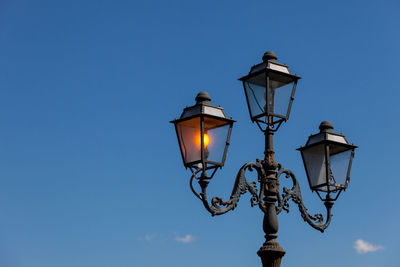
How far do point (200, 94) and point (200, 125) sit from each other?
44 centimetres

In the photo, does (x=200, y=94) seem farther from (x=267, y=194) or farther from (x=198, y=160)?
(x=267, y=194)

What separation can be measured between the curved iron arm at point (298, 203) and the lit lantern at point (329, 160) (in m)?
0.29

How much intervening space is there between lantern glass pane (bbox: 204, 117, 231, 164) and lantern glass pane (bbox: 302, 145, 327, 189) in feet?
6.00

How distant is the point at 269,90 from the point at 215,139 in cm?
95

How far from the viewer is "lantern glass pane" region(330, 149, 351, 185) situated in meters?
10.4

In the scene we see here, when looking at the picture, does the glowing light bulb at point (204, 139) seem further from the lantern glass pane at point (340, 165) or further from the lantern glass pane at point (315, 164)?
the lantern glass pane at point (340, 165)

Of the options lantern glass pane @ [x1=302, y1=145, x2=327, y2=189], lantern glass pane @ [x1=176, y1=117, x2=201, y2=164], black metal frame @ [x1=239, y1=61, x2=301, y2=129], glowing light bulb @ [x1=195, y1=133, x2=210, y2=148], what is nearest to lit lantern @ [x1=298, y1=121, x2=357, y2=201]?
lantern glass pane @ [x1=302, y1=145, x2=327, y2=189]

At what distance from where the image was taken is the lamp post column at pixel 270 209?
29.1 ft

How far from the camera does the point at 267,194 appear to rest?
916cm

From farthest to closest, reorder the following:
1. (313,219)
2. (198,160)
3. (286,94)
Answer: (313,219)
(286,94)
(198,160)

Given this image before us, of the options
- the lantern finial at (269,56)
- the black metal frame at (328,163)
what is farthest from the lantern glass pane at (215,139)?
the black metal frame at (328,163)

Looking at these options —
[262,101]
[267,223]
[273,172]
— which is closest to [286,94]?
[262,101]

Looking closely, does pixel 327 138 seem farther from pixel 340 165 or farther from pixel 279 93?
pixel 279 93

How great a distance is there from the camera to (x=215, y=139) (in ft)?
29.3
